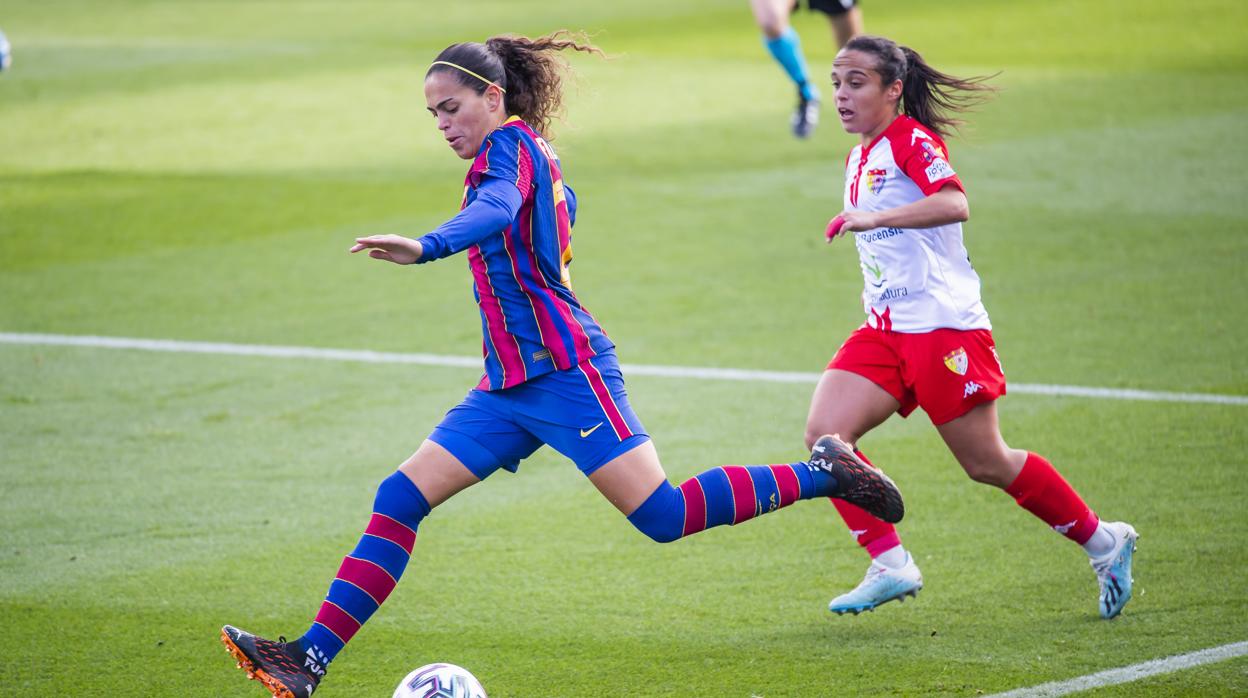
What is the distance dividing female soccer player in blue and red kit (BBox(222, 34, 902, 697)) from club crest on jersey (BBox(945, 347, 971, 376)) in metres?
0.95

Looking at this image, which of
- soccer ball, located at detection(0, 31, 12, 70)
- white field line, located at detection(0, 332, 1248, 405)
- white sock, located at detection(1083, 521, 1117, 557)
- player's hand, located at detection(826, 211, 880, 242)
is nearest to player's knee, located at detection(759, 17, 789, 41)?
white field line, located at detection(0, 332, 1248, 405)

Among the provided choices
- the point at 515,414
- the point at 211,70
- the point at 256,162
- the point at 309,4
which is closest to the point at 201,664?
the point at 515,414

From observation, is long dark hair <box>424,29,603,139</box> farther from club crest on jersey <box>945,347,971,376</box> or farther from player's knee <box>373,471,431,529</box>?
club crest on jersey <box>945,347,971,376</box>

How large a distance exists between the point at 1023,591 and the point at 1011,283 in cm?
506

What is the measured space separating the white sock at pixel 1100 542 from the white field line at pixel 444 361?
275 cm

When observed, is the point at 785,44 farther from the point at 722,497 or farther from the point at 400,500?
the point at 400,500

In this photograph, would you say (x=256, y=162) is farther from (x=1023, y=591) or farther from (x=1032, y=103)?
(x=1023, y=591)

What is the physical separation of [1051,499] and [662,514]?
161 cm

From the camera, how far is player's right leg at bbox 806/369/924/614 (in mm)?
5746

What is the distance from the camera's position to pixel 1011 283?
35.1ft

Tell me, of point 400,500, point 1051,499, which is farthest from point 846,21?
point 400,500

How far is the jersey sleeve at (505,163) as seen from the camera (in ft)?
15.9

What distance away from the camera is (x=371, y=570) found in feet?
16.4

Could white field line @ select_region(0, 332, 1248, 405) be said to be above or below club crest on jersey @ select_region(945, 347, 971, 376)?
below
